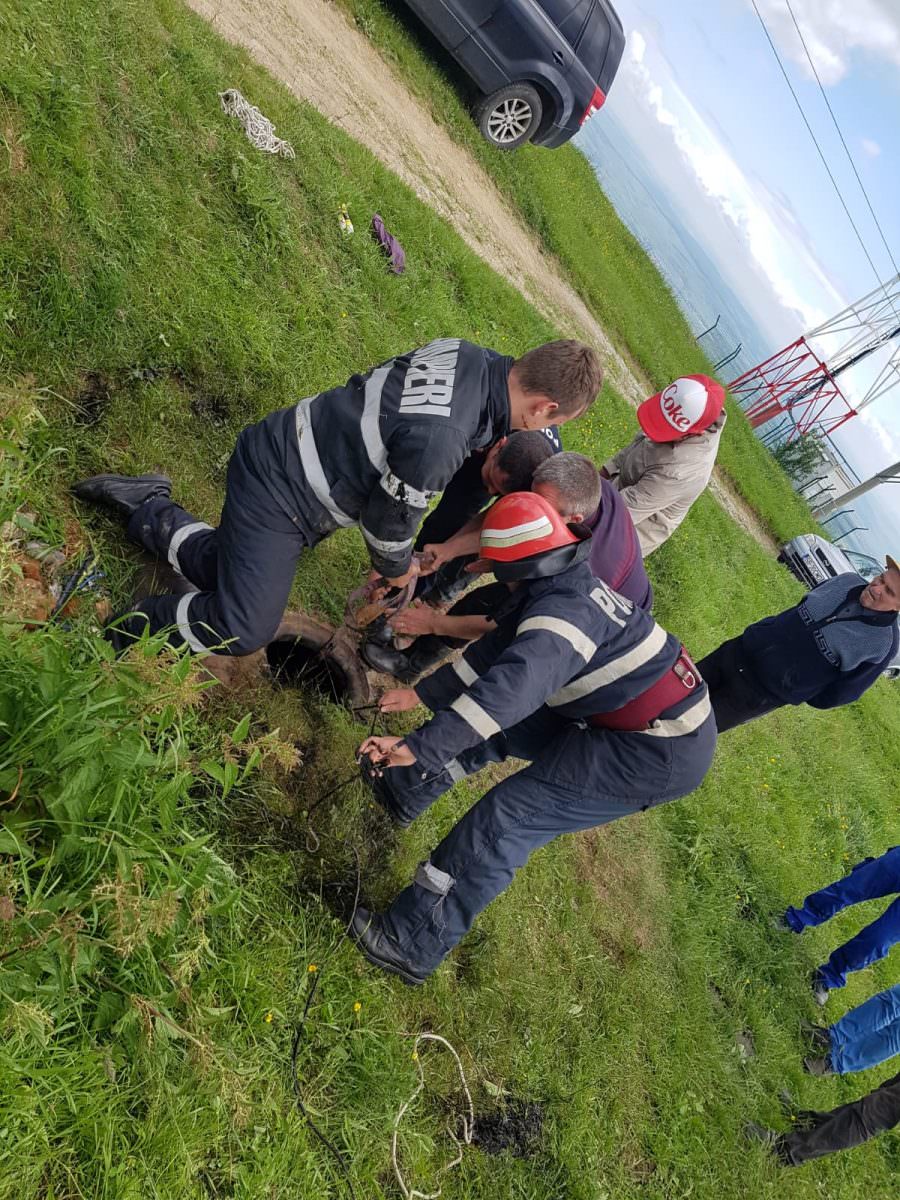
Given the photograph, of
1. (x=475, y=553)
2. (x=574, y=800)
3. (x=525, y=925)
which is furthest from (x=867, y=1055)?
(x=475, y=553)

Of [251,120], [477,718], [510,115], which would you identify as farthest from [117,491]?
[510,115]

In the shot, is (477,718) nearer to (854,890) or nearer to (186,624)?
(186,624)

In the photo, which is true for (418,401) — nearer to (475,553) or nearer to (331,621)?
(475,553)

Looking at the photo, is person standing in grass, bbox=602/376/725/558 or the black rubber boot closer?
person standing in grass, bbox=602/376/725/558

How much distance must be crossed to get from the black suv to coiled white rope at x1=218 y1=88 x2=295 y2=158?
4752 millimetres

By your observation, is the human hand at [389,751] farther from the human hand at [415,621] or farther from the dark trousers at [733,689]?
the dark trousers at [733,689]

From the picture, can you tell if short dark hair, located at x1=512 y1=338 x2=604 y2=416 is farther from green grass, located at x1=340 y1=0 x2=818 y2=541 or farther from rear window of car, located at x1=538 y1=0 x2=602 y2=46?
rear window of car, located at x1=538 y1=0 x2=602 y2=46

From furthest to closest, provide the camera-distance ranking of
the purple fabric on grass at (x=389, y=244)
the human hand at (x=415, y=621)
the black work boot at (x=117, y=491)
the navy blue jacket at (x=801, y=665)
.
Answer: the purple fabric on grass at (x=389, y=244)
the navy blue jacket at (x=801, y=665)
the human hand at (x=415, y=621)
the black work boot at (x=117, y=491)

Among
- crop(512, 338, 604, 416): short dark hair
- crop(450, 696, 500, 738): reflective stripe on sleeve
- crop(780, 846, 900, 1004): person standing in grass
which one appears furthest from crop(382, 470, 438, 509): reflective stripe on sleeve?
crop(780, 846, 900, 1004): person standing in grass

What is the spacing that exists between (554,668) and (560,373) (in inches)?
40.4

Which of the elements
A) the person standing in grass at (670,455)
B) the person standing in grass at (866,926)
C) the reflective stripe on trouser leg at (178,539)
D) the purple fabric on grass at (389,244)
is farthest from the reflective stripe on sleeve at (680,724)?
the purple fabric on grass at (389,244)

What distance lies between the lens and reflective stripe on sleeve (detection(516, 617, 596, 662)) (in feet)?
8.28

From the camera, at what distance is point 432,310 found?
6.05 m

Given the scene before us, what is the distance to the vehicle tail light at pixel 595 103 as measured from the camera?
9125 mm
